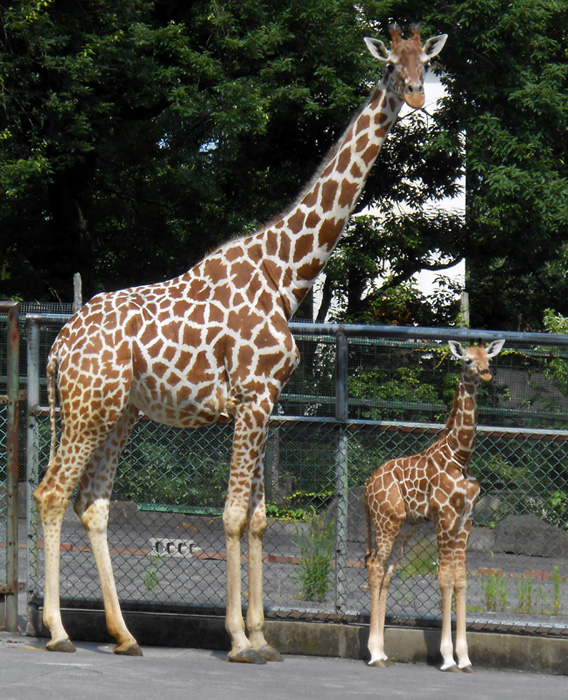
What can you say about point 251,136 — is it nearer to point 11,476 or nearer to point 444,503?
point 11,476

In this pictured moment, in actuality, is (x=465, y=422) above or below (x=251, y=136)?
below

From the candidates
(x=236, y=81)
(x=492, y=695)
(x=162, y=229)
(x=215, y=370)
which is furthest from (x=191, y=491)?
(x=162, y=229)

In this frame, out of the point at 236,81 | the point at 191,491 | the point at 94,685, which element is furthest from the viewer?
the point at 236,81

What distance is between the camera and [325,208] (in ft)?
21.7

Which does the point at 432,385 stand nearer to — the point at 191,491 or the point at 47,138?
the point at 191,491

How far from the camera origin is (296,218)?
6715 millimetres

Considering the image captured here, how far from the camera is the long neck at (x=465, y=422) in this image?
6.48 meters

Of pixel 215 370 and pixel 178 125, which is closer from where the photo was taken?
pixel 215 370

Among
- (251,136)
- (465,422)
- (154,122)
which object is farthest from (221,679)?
(251,136)

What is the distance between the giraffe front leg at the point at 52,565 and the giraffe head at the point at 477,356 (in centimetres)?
266

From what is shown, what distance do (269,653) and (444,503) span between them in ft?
4.81

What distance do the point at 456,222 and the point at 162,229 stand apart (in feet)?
19.2

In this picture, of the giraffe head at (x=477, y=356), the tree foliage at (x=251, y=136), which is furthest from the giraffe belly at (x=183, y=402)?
the tree foliage at (x=251, y=136)

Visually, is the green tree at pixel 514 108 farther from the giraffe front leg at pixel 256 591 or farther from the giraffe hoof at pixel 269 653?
the giraffe hoof at pixel 269 653
